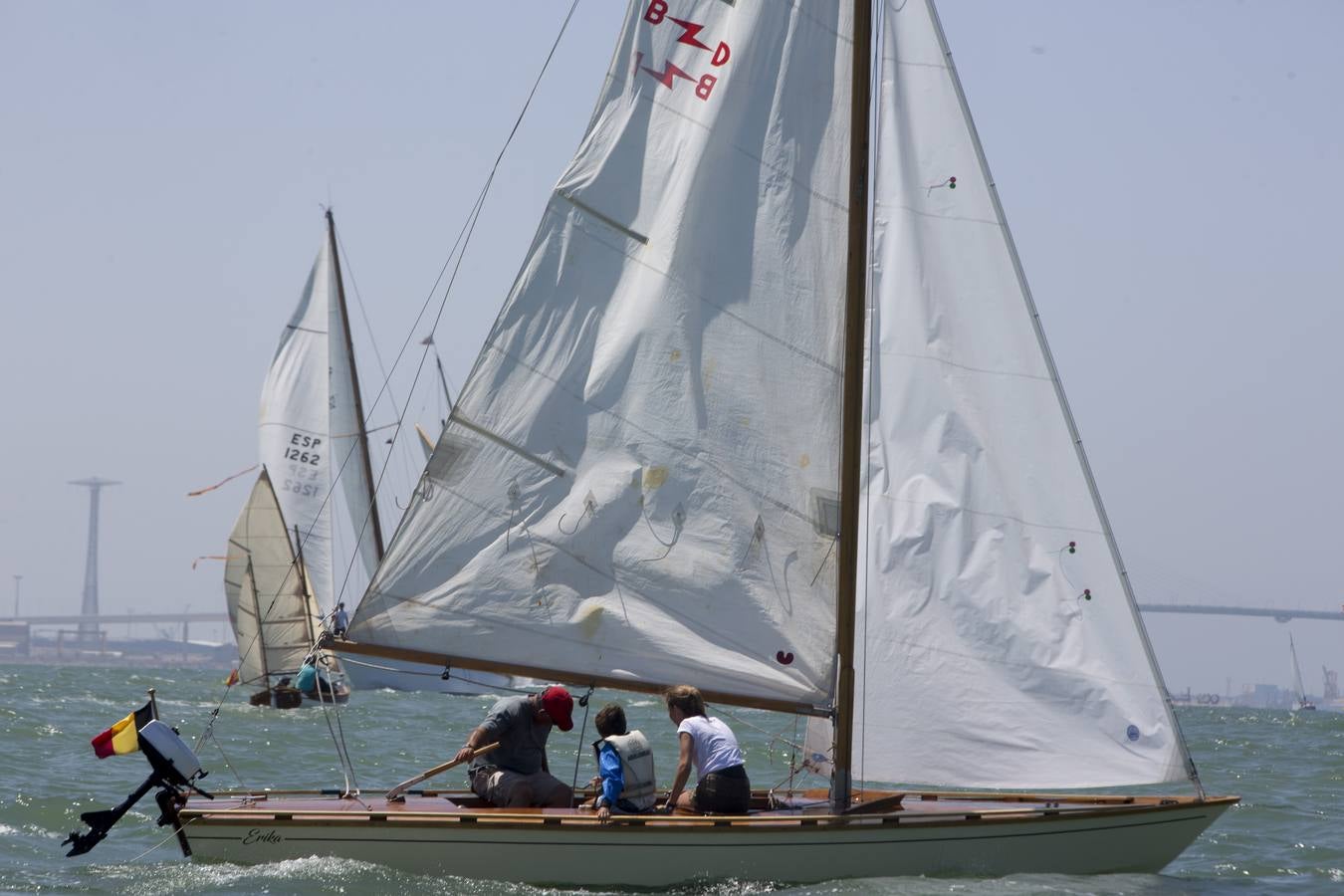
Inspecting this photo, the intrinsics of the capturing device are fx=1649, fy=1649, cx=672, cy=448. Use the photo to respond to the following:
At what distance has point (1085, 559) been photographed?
10.8 m

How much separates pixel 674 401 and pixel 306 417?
1091 inches

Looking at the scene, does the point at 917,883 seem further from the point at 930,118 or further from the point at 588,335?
the point at 930,118

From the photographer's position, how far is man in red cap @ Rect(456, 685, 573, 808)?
10.9 m

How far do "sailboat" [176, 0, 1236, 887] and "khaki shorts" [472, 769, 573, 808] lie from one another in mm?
308

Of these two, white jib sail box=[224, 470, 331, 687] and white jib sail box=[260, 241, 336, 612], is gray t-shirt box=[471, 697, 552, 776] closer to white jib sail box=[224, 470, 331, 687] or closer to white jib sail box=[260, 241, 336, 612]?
white jib sail box=[224, 470, 331, 687]

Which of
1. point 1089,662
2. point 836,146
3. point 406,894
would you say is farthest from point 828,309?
point 406,894

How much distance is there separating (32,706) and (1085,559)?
22.6 m

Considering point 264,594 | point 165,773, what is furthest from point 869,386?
point 264,594

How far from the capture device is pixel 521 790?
35.8ft

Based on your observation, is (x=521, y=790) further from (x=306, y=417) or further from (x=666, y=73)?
(x=306, y=417)

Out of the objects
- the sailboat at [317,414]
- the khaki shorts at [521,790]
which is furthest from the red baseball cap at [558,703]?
the sailboat at [317,414]

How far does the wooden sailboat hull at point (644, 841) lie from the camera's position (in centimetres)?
1012

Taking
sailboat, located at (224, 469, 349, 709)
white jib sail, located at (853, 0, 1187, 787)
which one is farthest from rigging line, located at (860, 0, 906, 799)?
sailboat, located at (224, 469, 349, 709)

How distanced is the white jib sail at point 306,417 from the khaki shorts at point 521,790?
27057mm
